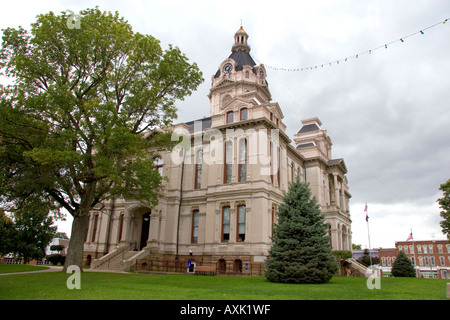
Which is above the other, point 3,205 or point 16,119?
point 16,119

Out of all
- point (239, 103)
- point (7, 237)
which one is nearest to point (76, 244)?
point (239, 103)

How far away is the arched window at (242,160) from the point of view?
2939 centimetres

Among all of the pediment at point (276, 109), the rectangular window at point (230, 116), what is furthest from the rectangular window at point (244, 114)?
the pediment at point (276, 109)

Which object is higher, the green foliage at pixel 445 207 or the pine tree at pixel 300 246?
the green foliage at pixel 445 207

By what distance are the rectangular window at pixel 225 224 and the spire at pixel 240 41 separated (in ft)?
82.2

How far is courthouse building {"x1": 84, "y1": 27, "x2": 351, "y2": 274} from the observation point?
27.5 meters

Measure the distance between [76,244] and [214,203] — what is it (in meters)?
12.2

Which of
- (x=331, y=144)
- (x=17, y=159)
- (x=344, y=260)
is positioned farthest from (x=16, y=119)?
(x=331, y=144)

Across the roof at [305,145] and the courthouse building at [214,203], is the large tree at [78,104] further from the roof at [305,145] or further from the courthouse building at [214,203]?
the roof at [305,145]

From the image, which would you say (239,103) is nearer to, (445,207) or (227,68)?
(227,68)

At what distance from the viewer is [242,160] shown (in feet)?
97.5

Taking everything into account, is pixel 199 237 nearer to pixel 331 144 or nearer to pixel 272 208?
pixel 272 208

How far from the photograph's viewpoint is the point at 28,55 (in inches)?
778
